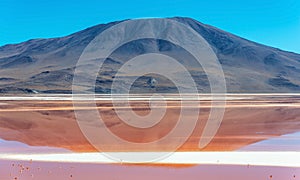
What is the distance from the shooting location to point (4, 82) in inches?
6339

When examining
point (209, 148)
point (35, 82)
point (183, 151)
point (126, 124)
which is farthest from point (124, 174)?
point (35, 82)

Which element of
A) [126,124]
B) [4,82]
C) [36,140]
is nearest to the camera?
[36,140]

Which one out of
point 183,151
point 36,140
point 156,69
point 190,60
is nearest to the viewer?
point 183,151

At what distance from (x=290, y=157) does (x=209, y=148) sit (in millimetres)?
3660

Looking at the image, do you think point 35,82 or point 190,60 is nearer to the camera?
point 35,82

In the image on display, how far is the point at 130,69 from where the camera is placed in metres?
169

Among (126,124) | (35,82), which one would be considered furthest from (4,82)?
(126,124)

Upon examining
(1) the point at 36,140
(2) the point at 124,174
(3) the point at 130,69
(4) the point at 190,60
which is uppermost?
(4) the point at 190,60

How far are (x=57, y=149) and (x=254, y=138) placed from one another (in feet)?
34.0

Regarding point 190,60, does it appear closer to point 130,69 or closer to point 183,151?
point 130,69

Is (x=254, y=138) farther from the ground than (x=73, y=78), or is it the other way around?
(x=73, y=78)

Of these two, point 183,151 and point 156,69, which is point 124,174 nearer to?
point 183,151

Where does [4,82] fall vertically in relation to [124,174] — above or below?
above

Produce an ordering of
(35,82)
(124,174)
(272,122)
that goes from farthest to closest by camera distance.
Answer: (35,82)
(272,122)
(124,174)
